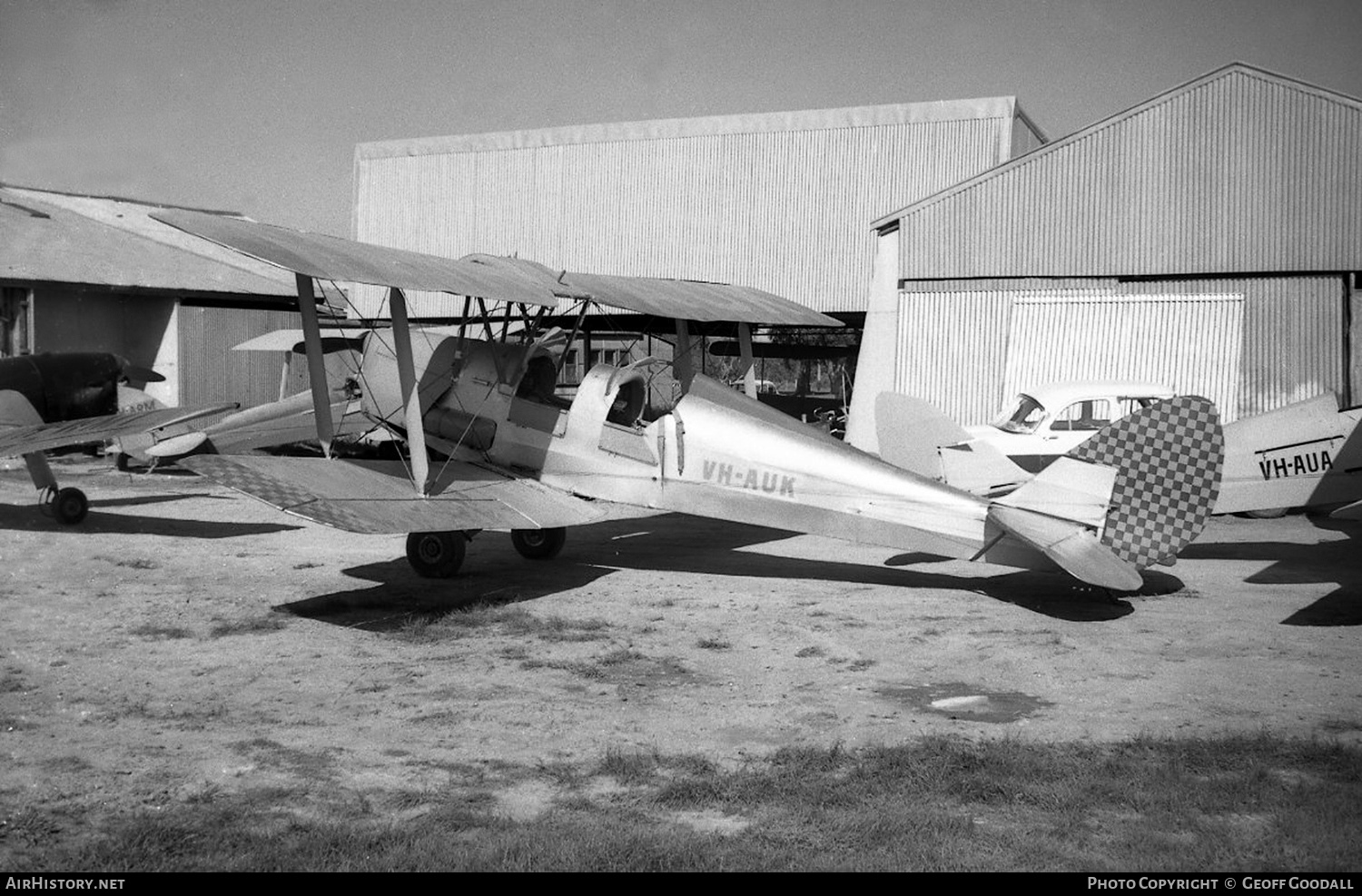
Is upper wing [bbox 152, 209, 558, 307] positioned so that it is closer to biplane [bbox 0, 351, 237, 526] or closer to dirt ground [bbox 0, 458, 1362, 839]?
dirt ground [bbox 0, 458, 1362, 839]

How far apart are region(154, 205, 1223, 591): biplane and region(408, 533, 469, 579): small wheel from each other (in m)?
0.02

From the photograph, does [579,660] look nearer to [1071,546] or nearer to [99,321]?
[1071,546]

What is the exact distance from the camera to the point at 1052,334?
2008 cm

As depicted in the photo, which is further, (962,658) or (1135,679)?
(962,658)

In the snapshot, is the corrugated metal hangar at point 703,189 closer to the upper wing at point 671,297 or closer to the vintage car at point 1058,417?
the vintage car at point 1058,417

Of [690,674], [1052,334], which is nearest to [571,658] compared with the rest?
[690,674]

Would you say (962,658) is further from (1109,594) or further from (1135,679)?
(1109,594)

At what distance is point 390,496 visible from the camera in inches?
386

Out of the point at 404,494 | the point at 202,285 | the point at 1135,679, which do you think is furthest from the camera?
the point at 202,285

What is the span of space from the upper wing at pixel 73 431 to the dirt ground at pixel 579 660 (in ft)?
3.30

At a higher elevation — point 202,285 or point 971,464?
point 202,285

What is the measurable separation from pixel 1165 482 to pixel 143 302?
81.8ft
